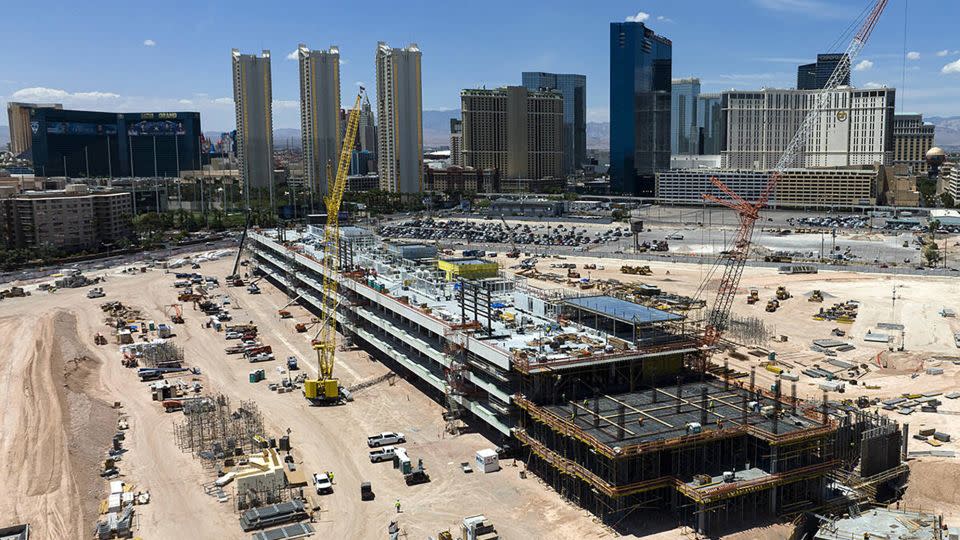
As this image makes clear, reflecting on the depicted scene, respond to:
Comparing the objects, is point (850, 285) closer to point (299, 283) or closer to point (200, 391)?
point (299, 283)

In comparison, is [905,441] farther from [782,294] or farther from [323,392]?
[782,294]

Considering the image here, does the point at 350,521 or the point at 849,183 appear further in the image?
the point at 849,183

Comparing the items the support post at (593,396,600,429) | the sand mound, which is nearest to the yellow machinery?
the sand mound

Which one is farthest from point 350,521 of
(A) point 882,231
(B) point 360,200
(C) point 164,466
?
(B) point 360,200

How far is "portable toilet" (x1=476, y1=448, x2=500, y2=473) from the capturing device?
38.6 m

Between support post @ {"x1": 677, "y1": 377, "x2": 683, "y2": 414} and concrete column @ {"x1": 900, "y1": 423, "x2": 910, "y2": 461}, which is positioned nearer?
support post @ {"x1": 677, "y1": 377, "x2": 683, "y2": 414}

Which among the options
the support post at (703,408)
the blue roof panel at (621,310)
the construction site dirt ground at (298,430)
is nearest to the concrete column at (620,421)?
the support post at (703,408)

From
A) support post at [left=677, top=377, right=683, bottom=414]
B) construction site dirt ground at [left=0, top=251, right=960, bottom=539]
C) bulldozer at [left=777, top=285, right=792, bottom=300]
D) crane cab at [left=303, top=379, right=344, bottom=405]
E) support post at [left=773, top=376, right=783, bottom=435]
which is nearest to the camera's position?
support post at [left=773, top=376, right=783, bottom=435]

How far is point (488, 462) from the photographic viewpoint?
38.6 m

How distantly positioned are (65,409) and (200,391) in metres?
8.03

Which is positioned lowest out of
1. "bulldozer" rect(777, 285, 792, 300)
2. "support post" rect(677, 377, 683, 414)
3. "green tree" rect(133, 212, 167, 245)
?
"bulldozer" rect(777, 285, 792, 300)

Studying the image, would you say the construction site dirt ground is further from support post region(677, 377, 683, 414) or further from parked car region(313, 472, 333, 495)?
support post region(677, 377, 683, 414)

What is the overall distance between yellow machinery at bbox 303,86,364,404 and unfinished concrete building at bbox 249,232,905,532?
5171 mm

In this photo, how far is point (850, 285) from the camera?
8944cm
